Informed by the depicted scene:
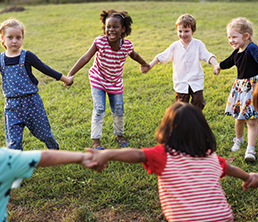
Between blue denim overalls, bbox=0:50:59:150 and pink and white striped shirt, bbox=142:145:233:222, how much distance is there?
5.56 ft

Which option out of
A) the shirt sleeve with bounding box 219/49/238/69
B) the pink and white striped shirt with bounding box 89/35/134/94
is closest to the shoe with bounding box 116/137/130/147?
the pink and white striped shirt with bounding box 89/35/134/94

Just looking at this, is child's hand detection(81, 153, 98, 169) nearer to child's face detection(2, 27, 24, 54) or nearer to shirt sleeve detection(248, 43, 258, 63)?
child's face detection(2, 27, 24, 54)

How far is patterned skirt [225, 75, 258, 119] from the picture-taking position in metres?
3.34

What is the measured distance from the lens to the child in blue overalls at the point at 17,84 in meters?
2.92

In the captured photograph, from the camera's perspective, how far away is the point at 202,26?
10.9 meters

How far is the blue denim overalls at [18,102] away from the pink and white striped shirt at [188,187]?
1.70 m

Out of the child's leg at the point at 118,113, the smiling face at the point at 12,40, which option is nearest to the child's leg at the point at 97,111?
the child's leg at the point at 118,113

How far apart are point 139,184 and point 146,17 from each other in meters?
11.6

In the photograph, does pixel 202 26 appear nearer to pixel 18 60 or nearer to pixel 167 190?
pixel 18 60

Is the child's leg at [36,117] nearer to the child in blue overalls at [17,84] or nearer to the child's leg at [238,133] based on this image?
the child in blue overalls at [17,84]

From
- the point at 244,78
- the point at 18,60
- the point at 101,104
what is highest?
the point at 18,60

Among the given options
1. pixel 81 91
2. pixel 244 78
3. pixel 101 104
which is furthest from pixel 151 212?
pixel 81 91

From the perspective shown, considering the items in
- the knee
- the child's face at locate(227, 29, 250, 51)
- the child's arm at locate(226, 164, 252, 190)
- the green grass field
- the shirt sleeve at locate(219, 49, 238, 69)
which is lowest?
the green grass field

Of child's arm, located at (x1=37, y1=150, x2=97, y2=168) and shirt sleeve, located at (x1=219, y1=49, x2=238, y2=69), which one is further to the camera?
shirt sleeve, located at (x1=219, y1=49, x2=238, y2=69)
